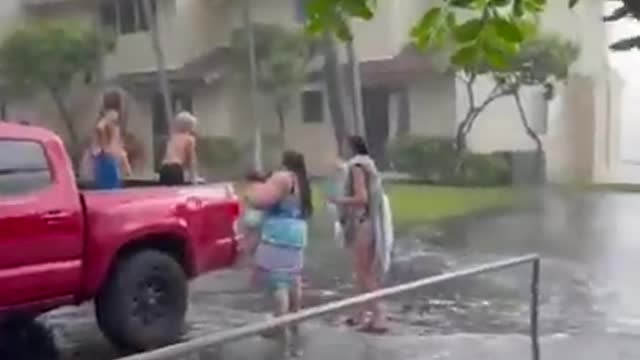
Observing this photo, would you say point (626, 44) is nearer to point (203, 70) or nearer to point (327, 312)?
point (327, 312)

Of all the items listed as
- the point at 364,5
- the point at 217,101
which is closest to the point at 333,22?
the point at 364,5

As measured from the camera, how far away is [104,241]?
9242 mm

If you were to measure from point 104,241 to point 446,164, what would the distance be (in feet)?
82.7

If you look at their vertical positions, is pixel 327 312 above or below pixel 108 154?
below

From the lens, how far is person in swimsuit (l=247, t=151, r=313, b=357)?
974 centimetres

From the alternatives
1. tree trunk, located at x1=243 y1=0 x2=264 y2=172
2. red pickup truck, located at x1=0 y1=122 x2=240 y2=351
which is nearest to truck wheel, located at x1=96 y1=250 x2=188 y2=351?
red pickup truck, located at x1=0 y1=122 x2=240 y2=351

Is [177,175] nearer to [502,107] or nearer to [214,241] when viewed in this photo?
[214,241]

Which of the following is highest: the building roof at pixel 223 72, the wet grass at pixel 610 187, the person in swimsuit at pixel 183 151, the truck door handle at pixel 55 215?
the building roof at pixel 223 72

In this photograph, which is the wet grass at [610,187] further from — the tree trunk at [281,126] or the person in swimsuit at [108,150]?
the person in swimsuit at [108,150]

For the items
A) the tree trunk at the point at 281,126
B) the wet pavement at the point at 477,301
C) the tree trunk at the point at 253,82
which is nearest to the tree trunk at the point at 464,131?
the tree trunk at the point at 281,126

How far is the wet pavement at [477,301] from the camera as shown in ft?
24.6

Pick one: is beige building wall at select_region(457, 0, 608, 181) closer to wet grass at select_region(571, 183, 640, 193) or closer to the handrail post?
wet grass at select_region(571, 183, 640, 193)

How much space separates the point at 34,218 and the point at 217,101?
28.2 meters

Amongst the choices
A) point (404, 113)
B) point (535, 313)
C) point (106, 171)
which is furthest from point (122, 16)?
point (535, 313)
